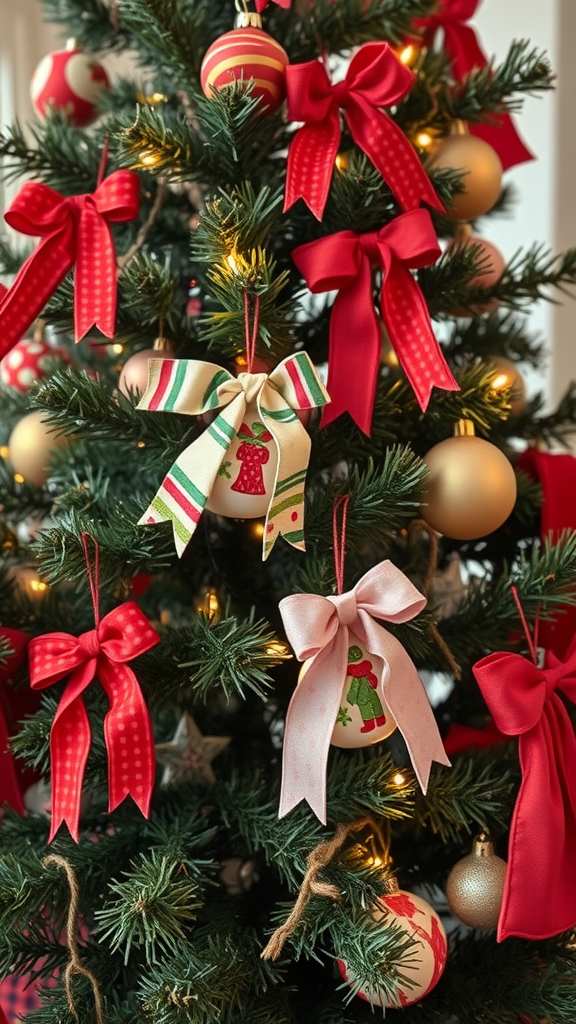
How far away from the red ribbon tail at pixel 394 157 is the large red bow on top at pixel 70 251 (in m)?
0.17

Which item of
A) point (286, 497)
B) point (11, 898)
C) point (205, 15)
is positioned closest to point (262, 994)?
point (11, 898)

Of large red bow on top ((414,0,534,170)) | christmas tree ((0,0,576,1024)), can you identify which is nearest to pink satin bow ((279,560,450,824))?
christmas tree ((0,0,576,1024))

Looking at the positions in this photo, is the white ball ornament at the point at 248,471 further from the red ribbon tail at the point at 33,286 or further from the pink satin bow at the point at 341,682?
the red ribbon tail at the point at 33,286

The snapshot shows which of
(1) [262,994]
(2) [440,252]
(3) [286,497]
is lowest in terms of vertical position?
(1) [262,994]

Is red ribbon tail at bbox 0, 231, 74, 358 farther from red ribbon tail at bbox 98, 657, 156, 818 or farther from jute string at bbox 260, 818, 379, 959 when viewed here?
jute string at bbox 260, 818, 379, 959

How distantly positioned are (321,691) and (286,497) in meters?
0.12

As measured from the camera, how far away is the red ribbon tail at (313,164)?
1.88 ft

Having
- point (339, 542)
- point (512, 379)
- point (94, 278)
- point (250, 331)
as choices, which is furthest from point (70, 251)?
point (512, 379)

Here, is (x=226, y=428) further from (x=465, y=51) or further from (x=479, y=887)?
(x=465, y=51)

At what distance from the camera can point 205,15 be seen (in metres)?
0.70

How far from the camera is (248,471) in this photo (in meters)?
0.53

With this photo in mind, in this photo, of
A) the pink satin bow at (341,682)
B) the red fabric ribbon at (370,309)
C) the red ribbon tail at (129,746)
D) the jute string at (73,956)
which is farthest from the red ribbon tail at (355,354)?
the jute string at (73,956)

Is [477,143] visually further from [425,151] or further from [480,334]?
[480,334]

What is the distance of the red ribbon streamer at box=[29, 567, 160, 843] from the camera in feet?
1.75
